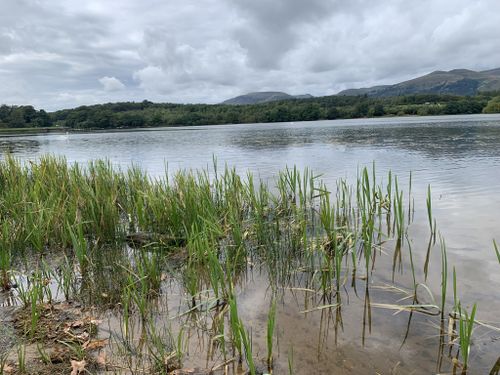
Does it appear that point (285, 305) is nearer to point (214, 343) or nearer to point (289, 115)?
point (214, 343)

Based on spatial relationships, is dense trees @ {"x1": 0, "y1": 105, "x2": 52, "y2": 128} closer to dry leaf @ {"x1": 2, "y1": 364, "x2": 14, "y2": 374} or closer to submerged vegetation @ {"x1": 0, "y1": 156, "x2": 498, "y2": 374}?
submerged vegetation @ {"x1": 0, "y1": 156, "x2": 498, "y2": 374}

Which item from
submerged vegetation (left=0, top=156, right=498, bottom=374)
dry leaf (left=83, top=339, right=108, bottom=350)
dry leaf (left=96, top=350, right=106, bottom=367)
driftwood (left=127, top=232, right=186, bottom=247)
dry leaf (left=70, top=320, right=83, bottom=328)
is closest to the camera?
dry leaf (left=96, top=350, right=106, bottom=367)

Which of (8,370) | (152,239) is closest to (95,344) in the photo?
(8,370)

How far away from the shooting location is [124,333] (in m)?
4.59

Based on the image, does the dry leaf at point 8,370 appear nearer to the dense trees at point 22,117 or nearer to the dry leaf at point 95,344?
the dry leaf at point 95,344

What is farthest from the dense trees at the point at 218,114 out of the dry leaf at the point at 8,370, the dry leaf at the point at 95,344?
the dry leaf at the point at 8,370

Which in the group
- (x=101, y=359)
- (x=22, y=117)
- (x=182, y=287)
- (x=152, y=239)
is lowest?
(x=182, y=287)

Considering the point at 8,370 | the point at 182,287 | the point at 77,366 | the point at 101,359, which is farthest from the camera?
the point at 182,287

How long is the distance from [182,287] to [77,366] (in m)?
2.30

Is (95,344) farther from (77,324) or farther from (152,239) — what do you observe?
(152,239)

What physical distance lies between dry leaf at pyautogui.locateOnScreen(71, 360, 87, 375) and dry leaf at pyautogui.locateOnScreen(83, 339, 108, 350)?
1.15 ft

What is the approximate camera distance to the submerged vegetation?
405 centimetres

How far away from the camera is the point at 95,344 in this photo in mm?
4297

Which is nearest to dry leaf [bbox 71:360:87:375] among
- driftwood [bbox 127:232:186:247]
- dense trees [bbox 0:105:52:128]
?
driftwood [bbox 127:232:186:247]
